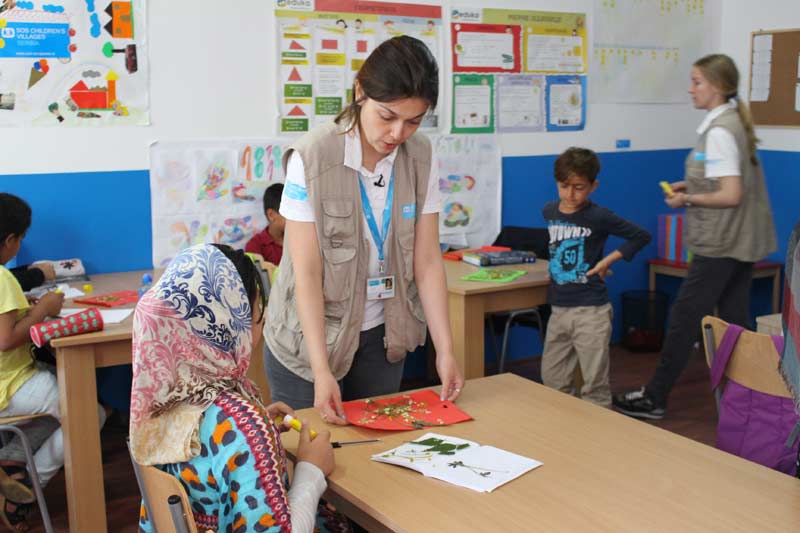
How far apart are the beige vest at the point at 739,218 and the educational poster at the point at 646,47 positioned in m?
1.63

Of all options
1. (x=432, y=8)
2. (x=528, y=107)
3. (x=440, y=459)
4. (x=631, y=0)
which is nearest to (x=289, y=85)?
(x=432, y=8)

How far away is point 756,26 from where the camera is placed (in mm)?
5434

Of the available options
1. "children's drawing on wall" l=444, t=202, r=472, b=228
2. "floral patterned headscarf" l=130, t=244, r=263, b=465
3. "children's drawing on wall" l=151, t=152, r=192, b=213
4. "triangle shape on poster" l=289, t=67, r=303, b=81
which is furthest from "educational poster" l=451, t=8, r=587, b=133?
"floral patterned headscarf" l=130, t=244, r=263, b=465

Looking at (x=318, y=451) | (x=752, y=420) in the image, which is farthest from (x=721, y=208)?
(x=318, y=451)

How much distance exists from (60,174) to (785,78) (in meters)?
4.14

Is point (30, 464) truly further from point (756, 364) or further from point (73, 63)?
point (756, 364)

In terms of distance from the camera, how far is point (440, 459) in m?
1.72

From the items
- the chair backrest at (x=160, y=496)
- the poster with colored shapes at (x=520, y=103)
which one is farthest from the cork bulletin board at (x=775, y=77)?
the chair backrest at (x=160, y=496)

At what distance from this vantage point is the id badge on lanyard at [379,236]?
2023 mm

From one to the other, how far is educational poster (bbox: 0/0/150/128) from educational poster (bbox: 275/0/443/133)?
0.69 m

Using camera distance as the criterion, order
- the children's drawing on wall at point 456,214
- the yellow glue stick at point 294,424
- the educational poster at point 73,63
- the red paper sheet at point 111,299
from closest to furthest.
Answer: the yellow glue stick at point 294,424 → the red paper sheet at point 111,299 → the educational poster at point 73,63 → the children's drawing on wall at point 456,214

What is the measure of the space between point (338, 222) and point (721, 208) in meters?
2.39

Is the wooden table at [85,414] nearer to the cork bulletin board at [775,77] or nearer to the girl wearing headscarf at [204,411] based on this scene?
the girl wearing headscarf at [204,411]

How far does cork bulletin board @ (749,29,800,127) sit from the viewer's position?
16.9ft
